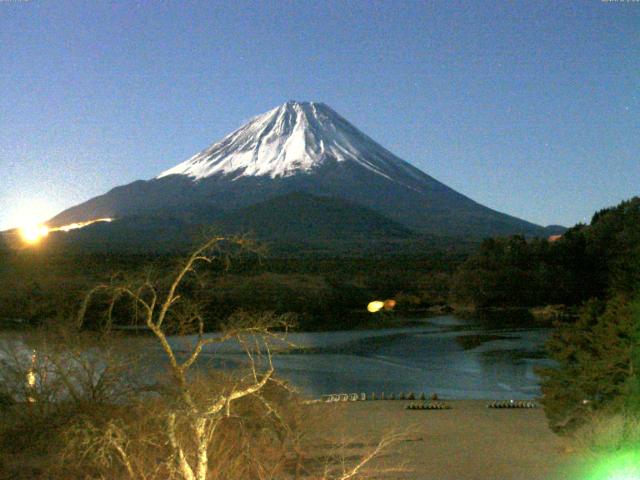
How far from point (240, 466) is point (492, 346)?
21895 mm

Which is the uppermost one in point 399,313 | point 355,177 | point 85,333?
point 355,177

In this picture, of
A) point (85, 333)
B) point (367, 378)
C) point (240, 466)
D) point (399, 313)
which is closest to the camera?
point (240, 466)

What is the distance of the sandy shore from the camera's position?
9.26 meters

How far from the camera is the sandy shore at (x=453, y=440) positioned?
9.26 metres

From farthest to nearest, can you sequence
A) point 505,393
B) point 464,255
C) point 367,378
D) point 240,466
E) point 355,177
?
point 355,177 < point 464,255 < point 367,378 < point 505,393 < point 240,466

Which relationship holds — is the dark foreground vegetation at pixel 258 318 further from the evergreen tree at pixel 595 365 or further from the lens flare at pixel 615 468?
the lens flare at pixel 615 468

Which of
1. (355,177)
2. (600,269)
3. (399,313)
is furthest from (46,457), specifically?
(355,177)

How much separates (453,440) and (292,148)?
111 meters

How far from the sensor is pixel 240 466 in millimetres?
7953

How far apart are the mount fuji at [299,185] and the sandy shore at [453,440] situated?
7288 cm

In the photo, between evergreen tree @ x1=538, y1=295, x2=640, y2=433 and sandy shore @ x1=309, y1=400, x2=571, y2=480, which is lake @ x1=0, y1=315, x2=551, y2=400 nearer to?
sandy shore @ x1=309, y1=400, x2=571, y2=480

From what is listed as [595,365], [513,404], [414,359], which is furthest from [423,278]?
[595,365]

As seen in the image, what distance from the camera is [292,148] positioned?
121250mm

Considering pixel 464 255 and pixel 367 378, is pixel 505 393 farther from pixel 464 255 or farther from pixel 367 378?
pixel 464 255
